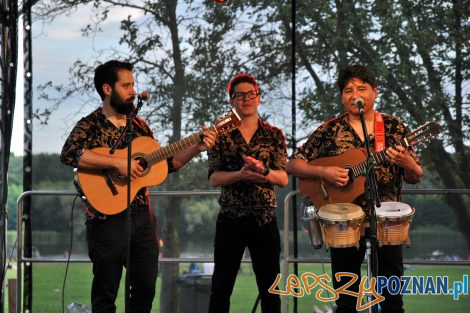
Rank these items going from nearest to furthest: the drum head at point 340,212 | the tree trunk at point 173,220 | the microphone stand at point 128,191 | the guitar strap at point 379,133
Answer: the microphone stand at point 128,191
the drum head at point 340,212
the guitar strap at point 379,133
the tree trunk at point 173,220

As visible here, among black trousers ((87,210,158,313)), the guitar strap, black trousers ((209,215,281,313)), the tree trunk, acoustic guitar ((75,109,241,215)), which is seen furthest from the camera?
the tree trunk

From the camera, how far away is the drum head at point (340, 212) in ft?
14.4

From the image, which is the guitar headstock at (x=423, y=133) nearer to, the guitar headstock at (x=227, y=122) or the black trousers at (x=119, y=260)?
the guitar headstock at (x=227, y=122)

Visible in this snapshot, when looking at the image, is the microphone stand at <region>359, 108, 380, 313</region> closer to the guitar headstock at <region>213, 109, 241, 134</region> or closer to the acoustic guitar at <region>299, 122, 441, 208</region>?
the acoustic guitar at <region>299, 122, 441, 208</region>

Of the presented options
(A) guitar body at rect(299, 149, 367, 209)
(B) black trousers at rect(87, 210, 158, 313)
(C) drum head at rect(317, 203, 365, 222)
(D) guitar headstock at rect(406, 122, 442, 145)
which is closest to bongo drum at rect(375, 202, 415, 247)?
(C) drum head at rect(317, 203, 365, 222)

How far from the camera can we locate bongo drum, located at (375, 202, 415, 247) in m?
4.34

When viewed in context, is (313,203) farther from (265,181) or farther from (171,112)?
(171,112)

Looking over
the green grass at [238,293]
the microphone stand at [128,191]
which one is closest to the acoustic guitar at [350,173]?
the microphone stand at [128,191]

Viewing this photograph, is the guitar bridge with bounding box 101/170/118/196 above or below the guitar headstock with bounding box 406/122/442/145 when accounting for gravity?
below

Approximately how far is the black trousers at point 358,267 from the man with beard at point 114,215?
1.00m

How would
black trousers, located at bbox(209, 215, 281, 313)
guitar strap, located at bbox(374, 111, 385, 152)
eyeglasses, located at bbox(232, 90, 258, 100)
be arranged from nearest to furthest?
guitar strap, located at bbox(374, 111, 385, 152), black trousers, located at bbox(209, 215, 281, 313), eyeglasses, located at bbox(232, 90, 258, 100)

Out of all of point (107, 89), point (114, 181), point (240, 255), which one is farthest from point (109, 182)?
point (240, 255)

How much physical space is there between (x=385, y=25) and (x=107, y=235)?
12.0ft

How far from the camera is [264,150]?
194 inches
